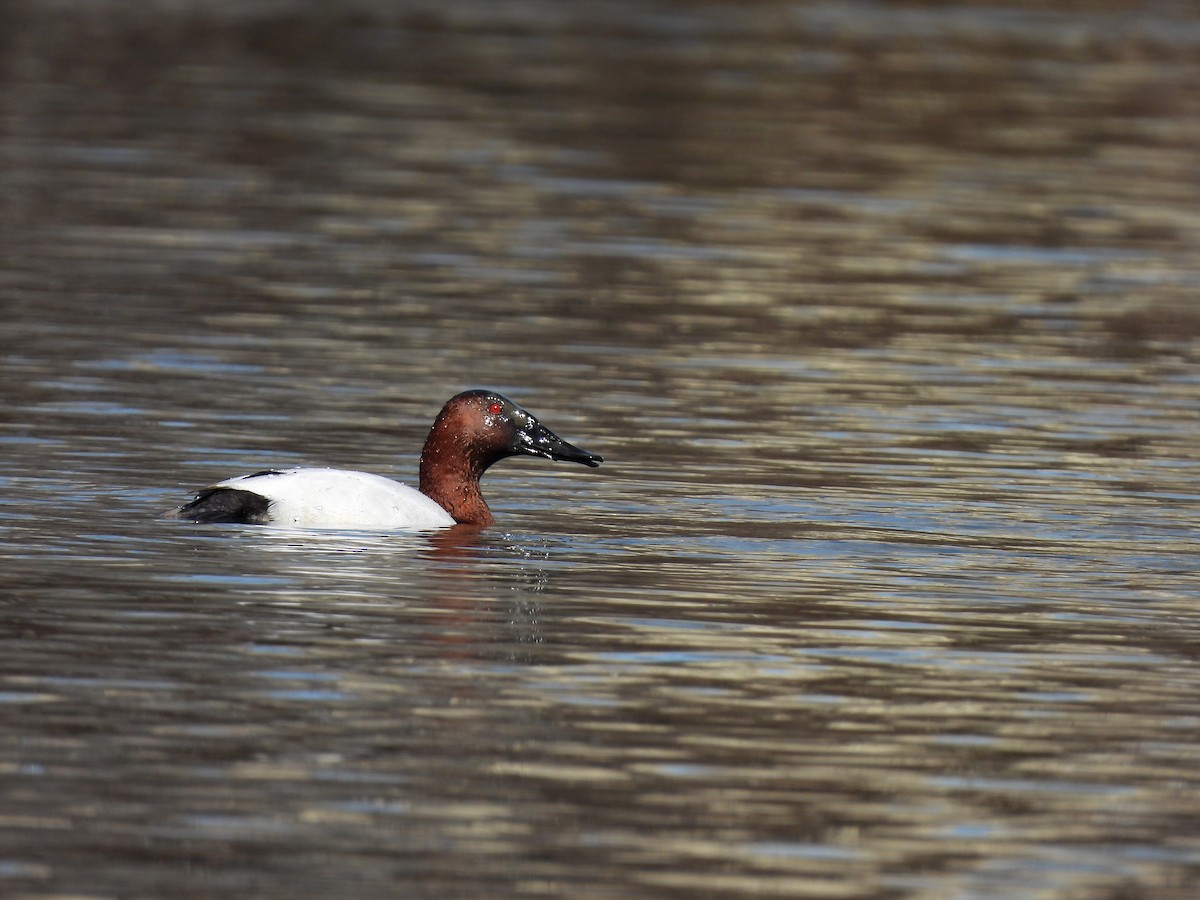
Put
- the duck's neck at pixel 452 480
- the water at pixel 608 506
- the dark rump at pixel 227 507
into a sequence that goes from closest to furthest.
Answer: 1. the water at pixel 608 506
2. the dark rump at pixel 227 507
3. the duck's neck at pixel 452 480

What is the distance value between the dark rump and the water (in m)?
0.17

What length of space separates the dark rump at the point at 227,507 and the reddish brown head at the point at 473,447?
1.20 metres

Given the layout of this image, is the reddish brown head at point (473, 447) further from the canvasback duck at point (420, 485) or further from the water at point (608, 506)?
the water at point (608, 506)

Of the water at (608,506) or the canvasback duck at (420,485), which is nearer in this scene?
the water at (608,506)

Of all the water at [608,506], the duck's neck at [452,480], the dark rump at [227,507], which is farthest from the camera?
the duck's neck at [452,480]

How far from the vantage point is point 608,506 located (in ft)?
43.1

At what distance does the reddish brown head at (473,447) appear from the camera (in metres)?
12.8

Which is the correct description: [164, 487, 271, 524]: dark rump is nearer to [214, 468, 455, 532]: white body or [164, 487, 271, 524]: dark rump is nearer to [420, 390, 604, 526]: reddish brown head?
[214, 468, 455, 532]: white body

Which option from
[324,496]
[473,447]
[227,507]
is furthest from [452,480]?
[227,507]

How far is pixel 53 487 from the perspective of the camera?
1259 cm

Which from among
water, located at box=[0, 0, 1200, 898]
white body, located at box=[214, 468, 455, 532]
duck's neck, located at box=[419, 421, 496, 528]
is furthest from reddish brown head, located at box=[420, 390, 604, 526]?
white body, located at box=[214, 468, 455, 532]

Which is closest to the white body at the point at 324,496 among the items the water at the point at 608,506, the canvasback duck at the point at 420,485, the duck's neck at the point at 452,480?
the canvasback duck at the point at 420,485

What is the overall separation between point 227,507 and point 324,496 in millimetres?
422

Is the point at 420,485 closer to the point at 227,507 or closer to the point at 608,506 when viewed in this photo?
the point at 608,506
